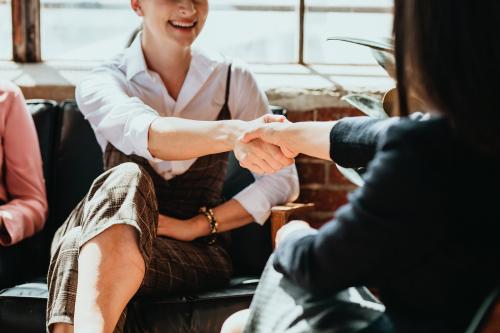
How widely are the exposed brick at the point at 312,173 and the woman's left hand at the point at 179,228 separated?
723 millimetres

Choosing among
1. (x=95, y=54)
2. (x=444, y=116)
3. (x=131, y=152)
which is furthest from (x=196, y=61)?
(x=444, y=116)

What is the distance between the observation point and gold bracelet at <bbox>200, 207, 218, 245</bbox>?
7.61 feet

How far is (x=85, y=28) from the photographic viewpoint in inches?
130

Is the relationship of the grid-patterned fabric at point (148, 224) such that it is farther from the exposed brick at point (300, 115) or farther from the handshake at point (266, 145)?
the exposed brick at point (300, 115)

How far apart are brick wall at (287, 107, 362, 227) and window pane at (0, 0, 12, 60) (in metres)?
1.20

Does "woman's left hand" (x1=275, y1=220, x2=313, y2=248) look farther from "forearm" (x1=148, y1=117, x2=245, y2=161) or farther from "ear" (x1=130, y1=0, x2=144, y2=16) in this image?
"ear" (x1=130, y1=0, x2=144, y2=16)

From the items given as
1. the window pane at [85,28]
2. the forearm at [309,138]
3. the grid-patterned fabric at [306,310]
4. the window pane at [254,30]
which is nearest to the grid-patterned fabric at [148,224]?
the forearm at [309,138]

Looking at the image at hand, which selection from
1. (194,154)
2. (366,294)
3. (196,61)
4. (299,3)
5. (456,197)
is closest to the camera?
(456,197)

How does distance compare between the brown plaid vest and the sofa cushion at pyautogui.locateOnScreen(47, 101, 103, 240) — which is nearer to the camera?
the brown plaid vest

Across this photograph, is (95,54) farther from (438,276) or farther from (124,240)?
(438,276)

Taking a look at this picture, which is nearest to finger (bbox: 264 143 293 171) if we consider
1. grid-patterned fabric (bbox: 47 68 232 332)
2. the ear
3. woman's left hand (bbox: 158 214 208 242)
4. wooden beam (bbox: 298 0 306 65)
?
grid-patterned fabric (bbox: 47 68 232 332)

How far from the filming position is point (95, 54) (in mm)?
3305

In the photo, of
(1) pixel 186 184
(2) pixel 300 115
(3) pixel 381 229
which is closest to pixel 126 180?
(1) pixel 186 184

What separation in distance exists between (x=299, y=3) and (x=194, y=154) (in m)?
1.32
